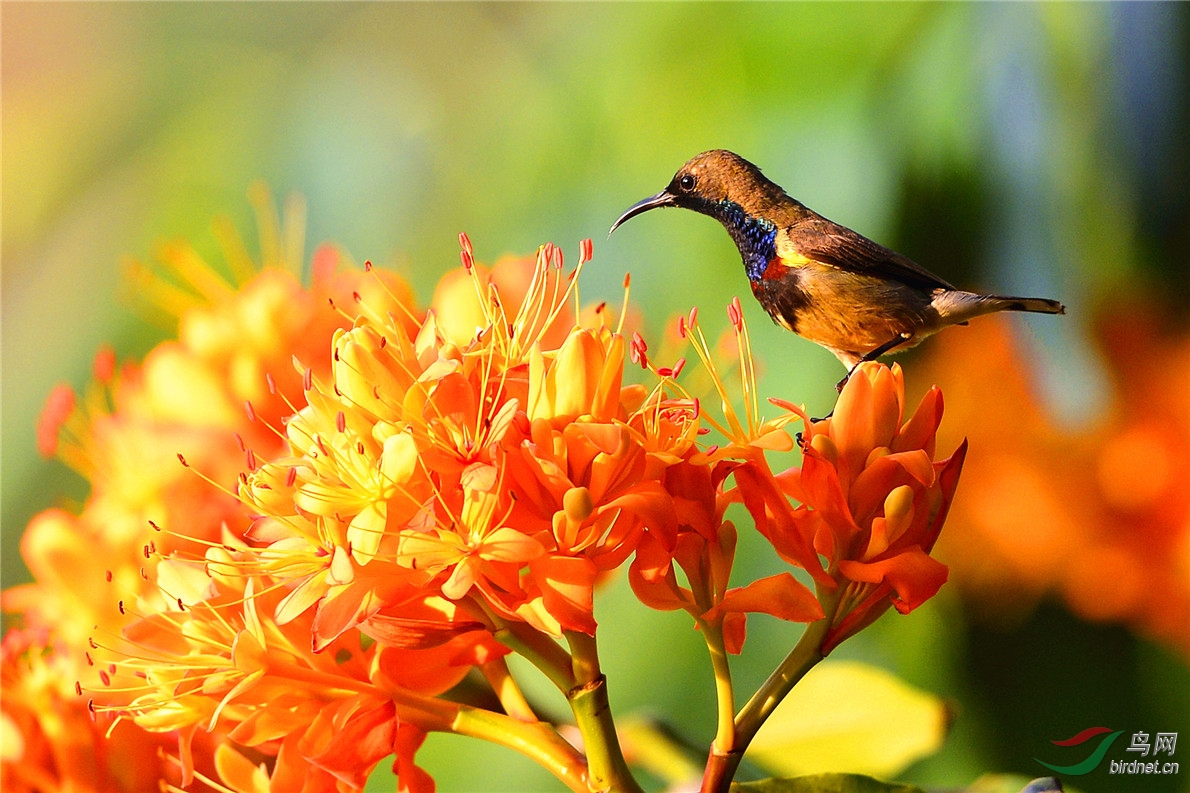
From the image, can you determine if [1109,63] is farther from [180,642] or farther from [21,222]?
[21,222]

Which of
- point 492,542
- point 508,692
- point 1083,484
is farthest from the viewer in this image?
point 1083,484

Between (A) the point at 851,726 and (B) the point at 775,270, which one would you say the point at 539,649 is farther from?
Result: (A) the point at 851,726

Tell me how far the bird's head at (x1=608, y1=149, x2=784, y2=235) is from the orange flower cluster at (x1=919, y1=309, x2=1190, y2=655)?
23 cm

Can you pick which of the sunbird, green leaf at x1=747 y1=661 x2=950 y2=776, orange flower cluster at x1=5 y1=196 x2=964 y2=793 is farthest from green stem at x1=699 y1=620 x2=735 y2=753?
green leaf at x1=747 y1=661 x2=950 y2=776

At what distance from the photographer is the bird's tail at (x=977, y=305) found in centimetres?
56

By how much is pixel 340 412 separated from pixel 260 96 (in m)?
0.58

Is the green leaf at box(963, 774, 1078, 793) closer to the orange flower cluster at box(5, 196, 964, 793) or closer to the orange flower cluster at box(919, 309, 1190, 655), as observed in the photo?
the orange flower cluster at box(919, 309, 1190, 655)

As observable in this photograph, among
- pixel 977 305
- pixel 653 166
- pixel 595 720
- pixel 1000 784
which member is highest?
pixel 653 166

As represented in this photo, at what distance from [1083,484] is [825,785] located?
345mm

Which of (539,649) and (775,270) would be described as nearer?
(539,649)

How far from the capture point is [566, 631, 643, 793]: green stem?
19.4 inches

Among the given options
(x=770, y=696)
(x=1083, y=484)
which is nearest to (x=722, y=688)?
(x=770, y=696)

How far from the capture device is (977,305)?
1.91 ft

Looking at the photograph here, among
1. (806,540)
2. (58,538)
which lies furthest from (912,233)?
(58,538)
